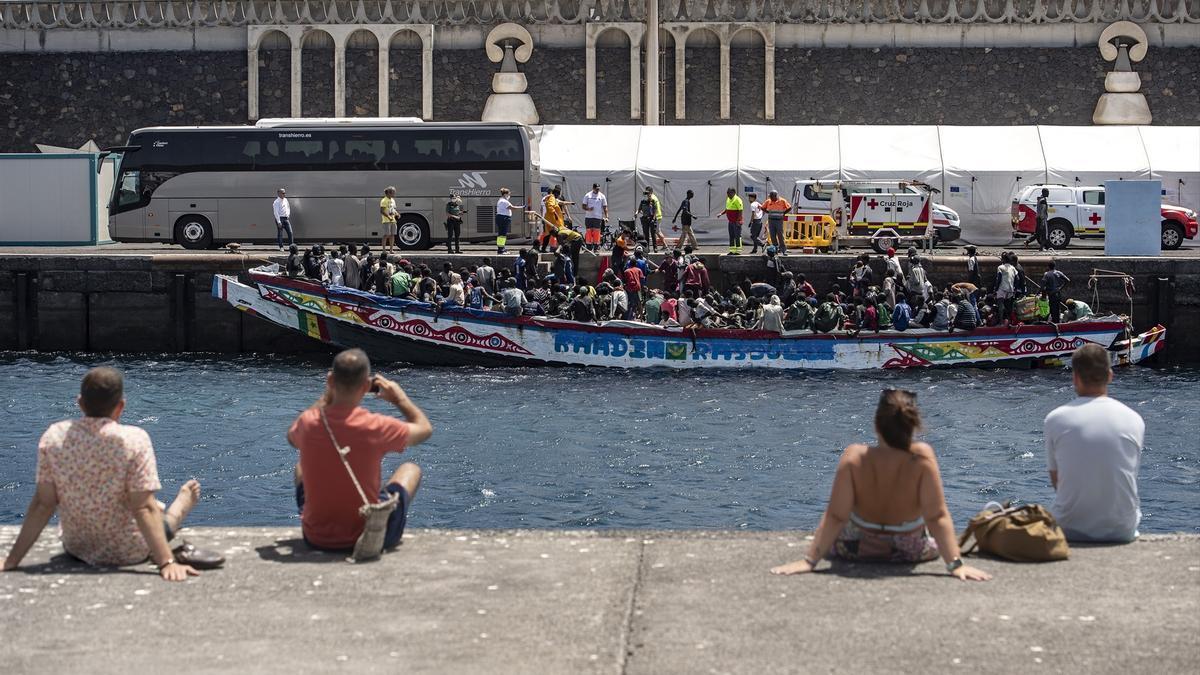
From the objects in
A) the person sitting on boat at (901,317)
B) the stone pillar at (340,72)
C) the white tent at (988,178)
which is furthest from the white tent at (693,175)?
the stone pillar at (340,72)

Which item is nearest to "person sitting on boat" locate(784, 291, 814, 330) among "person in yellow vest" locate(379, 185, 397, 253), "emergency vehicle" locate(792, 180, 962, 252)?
"emergency vehicle" locate(792, 180, 962, 252)

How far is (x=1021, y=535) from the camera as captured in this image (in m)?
7.94

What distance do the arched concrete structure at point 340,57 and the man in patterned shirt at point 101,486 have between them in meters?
35.9

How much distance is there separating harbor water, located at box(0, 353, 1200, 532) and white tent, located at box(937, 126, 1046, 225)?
7183 mm

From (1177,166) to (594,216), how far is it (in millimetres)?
12518

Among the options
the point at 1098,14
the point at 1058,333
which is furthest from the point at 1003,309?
the point at 1098,14

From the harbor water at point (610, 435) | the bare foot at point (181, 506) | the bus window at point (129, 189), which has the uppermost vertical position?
the bus window at point (129, 189)

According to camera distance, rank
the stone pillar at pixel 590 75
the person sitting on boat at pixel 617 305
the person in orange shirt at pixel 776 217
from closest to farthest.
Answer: the person sitting on boat at pixel 617 305
the person in orange shirt at pixel 776 217
the stone pillar at pixel 590 75

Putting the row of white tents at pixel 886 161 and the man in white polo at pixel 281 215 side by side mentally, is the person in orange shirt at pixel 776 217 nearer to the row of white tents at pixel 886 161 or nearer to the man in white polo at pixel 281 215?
the row of white tents at pixel 886 161

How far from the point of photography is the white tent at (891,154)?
113ft

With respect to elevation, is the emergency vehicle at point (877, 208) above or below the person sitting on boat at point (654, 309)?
above

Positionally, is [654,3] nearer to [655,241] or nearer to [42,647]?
[655,241]

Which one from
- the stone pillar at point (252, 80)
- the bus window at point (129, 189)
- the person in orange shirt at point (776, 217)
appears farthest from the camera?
the stone pillar at point (252, 80)

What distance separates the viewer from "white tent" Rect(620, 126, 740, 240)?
35438 millimetres
